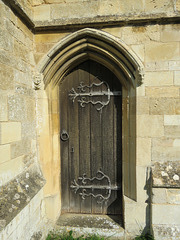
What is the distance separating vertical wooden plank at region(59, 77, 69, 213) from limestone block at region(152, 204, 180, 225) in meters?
1.32

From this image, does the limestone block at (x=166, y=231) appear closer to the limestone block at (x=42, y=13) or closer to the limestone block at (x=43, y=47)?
the limestone block at (x=43, y=47)

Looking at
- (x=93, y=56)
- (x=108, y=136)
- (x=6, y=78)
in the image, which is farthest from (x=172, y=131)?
(x=6, y=78)

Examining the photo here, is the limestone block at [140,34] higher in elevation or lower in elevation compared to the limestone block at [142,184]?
higher

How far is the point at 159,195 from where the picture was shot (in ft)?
7.19

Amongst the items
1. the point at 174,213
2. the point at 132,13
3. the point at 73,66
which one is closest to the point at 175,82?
the point at 132,13

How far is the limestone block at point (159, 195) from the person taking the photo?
85.7 inches

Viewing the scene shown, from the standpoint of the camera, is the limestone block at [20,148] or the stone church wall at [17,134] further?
the limestone block at [20,148]

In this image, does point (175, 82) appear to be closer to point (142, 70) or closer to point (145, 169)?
point (142, 70)

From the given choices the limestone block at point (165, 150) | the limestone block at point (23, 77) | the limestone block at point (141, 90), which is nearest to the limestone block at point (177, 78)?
the limestone block at point (141, 90)

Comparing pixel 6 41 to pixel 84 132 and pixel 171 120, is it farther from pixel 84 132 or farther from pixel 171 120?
pixel 171 120

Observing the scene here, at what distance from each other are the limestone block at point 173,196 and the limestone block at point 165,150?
38 cm

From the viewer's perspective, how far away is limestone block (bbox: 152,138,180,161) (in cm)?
231

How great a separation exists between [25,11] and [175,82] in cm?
201

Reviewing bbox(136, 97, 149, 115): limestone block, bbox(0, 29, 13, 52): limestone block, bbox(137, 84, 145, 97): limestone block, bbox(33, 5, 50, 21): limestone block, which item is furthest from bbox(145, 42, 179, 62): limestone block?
bbox(0, 29, 13, 52): limestone block
